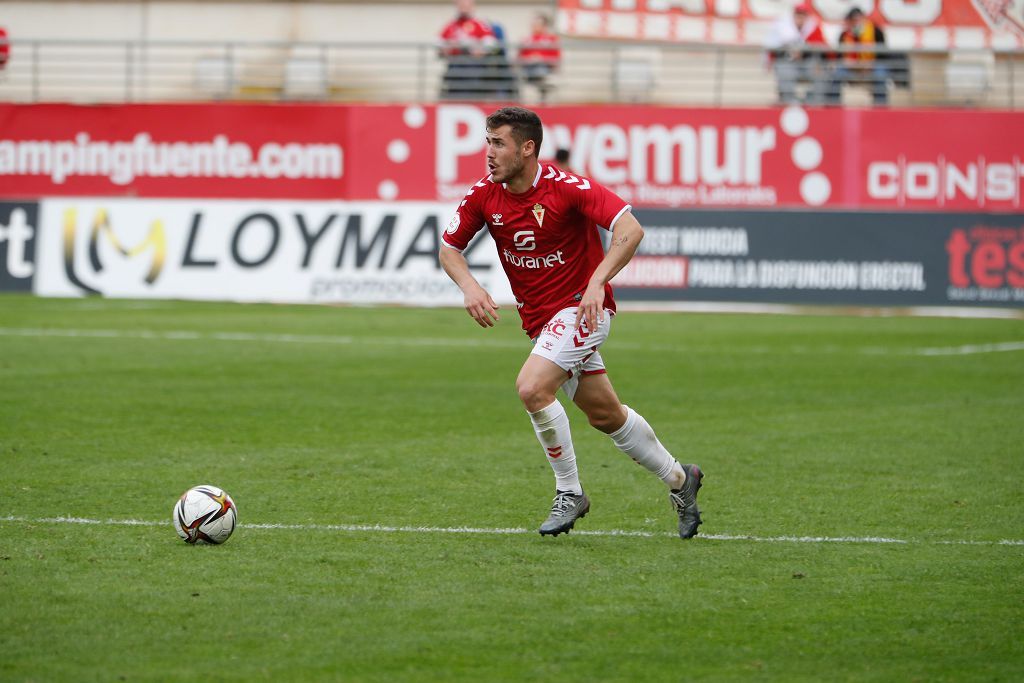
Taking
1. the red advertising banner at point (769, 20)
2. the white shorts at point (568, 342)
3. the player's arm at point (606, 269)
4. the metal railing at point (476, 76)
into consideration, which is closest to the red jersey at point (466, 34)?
the metal railing at point (476, 76)

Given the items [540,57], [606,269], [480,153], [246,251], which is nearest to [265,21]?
[540,57]

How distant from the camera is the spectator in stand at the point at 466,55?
81.4 ft

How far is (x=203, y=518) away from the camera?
6.81 m

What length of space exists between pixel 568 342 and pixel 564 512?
82cm

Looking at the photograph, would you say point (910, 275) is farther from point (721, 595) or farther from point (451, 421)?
point (721, 595)

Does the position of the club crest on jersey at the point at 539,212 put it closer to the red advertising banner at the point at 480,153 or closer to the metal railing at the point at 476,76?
the red advertising banner at the point at 480,153

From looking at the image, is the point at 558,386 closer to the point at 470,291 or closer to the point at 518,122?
the point at 470,291

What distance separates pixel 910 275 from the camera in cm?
2169

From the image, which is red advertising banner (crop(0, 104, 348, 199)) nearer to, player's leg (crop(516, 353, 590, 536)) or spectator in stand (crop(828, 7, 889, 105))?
spectator in stand (crop(828, 7, 889, 105))

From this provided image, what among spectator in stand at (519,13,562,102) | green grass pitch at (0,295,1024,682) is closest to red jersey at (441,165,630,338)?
green grass pitch at (0,295,1024,682)

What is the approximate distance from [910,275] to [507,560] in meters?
16.2

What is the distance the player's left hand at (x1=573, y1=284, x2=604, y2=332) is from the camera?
694 centimetres

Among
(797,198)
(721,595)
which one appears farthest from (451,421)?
(797,198)

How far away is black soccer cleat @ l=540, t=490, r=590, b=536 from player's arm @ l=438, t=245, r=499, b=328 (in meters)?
0.92
